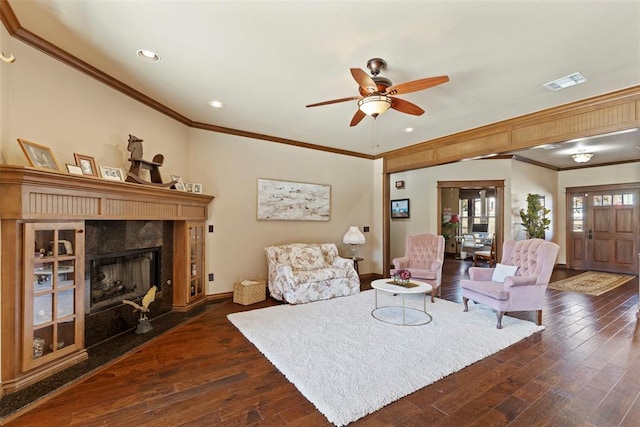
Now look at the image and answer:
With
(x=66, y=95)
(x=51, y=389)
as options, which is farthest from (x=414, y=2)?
(x=51, y=389)

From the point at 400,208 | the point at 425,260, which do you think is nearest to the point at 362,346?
the point at 425,260

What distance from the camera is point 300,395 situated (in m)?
2.16

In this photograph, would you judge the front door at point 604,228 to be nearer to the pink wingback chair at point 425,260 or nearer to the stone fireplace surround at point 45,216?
the pink wingback chair at point 425,260

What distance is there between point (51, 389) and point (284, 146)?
167 inches

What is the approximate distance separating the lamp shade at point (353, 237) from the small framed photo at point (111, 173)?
3.67 meters

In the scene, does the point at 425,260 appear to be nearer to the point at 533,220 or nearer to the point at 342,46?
the point at 533,220

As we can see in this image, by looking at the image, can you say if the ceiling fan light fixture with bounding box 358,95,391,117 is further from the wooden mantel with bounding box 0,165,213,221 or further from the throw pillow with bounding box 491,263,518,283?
the throw pillow with bounding box 491,263,518,283

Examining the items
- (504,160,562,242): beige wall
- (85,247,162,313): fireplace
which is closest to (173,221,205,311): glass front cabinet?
(85,247,162,313): fireplace

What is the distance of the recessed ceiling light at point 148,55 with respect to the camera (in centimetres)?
250

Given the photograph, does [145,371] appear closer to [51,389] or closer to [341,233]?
[51,389]

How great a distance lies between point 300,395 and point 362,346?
96 cm

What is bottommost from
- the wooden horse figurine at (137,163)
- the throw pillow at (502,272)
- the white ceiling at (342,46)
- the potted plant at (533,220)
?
the throw pillow at (502,272)

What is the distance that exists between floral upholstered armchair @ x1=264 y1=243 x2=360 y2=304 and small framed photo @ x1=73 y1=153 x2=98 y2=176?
2.60m

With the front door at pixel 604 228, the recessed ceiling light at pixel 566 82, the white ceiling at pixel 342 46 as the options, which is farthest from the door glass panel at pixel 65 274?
the front door at pixel 604 228
